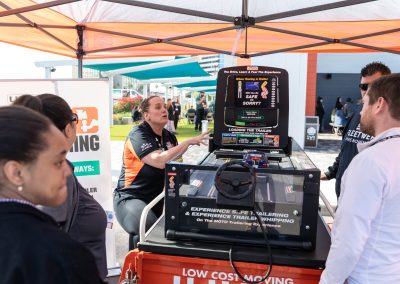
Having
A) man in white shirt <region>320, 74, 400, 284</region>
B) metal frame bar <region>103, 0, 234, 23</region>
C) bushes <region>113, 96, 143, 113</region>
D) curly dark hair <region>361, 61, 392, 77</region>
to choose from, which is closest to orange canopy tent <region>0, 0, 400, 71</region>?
metal frame bar <region>103, 0, 234, 23</region>

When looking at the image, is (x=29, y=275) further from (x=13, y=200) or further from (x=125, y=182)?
(x=125, y=182)

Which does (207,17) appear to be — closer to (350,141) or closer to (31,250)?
(350,141)

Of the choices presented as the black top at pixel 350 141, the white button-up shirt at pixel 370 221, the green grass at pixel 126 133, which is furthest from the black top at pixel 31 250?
the green grass at pixel 126 133

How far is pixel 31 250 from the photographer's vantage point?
801mm

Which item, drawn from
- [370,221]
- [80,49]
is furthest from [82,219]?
[80,49]

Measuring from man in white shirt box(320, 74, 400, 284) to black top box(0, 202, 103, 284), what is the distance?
0.94 m

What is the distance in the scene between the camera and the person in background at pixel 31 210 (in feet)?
2.64

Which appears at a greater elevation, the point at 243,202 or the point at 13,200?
the point at 13,200

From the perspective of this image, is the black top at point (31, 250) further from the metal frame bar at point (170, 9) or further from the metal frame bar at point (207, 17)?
the metal frame bar at point (170, 9)

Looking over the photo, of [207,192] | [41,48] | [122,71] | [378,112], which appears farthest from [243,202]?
[122,71]

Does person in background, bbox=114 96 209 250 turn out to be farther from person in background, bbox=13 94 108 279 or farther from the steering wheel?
the steering wheel

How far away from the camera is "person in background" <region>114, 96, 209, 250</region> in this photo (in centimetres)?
285

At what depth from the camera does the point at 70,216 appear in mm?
1590

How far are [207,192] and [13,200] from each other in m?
0.94
